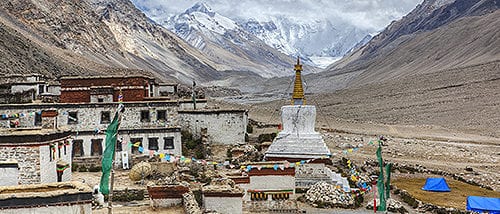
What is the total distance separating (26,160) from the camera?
47.2 ft

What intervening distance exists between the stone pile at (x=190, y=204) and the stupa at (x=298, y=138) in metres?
7.77

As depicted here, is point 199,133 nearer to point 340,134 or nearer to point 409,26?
point 340,134

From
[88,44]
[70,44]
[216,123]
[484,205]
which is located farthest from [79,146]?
[88,44]

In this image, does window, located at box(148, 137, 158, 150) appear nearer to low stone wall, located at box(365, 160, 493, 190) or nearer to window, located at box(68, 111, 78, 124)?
window, located at box(68, 111, 78, 124)

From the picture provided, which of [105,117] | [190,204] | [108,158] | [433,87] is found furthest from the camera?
[433,87]

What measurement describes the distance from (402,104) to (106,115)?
175ft

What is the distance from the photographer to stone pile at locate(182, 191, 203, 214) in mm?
11164

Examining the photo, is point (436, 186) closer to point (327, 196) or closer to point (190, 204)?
point (327, 196)

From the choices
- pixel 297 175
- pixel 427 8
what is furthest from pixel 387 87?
pixel 427 8

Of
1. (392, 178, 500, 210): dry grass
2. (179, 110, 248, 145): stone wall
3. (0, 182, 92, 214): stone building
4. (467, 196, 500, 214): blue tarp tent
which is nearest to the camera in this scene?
(0, 182, 92, 214): stone building

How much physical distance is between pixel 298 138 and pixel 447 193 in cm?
709

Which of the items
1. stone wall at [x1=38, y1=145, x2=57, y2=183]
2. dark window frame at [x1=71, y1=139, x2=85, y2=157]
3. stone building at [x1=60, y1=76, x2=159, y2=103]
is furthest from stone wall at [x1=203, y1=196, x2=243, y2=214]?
stone building at [x1=60, y1=76, x2=159, y2=103]

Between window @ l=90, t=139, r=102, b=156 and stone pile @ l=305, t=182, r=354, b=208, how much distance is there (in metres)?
11.1

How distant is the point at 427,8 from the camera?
18438 cm
